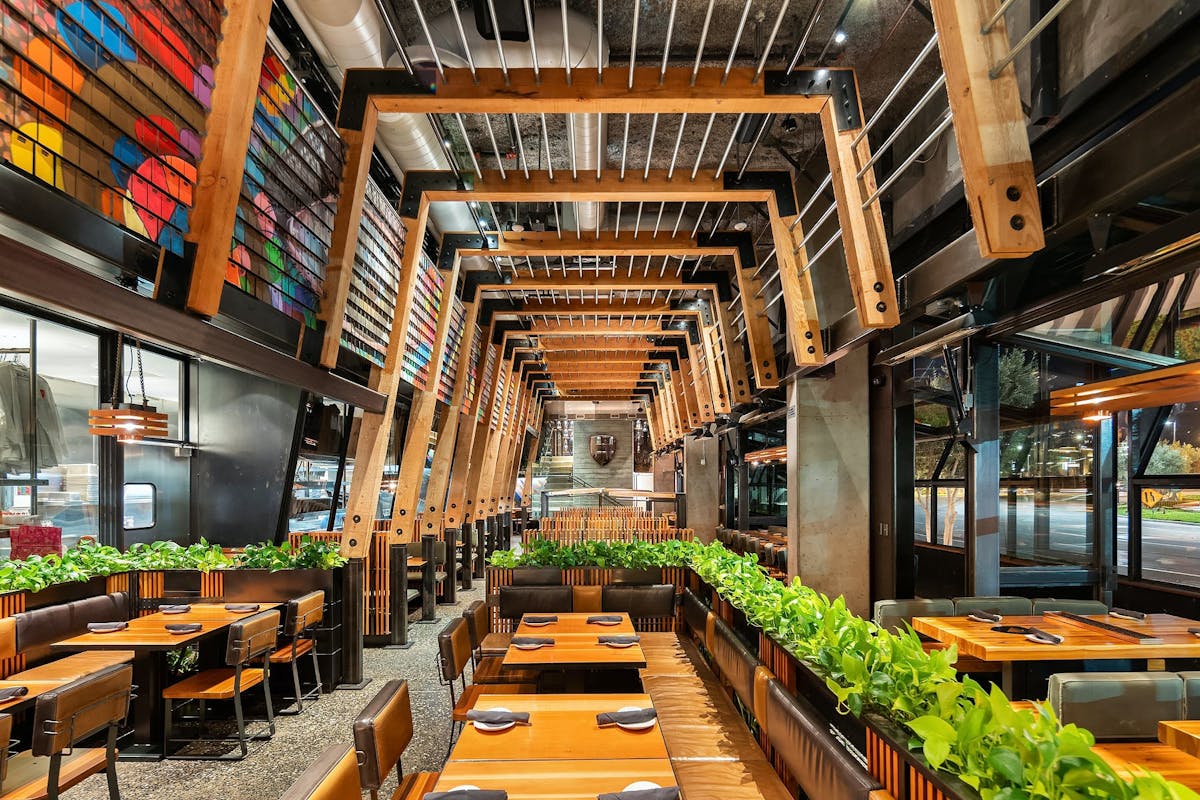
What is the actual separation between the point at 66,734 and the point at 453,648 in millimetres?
1877

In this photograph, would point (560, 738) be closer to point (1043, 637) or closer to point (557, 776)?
point (557, 776)

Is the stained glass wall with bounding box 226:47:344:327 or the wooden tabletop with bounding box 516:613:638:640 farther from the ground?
the stained glass wall with bounding box 226:47:344:327

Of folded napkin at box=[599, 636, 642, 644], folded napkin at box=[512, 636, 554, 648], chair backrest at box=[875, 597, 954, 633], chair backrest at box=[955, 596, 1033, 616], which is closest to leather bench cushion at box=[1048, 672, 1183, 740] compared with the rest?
chair backrest at box=[875, 597, 954, 633]

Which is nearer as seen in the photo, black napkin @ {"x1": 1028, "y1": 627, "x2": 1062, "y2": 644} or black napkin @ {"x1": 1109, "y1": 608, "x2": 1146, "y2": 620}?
black napkin @ {"x1": 1028, "y1": 627, "x2": 1062, "y2": 644}

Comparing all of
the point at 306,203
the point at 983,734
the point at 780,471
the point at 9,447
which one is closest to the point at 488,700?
the point at 983,734

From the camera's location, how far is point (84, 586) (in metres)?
5.70

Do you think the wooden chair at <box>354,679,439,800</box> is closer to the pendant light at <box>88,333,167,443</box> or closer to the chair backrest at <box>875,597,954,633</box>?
the chair backrest at <box>875,597,954,633</box>

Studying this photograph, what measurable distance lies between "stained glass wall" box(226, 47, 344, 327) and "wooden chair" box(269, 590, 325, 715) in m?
2.25

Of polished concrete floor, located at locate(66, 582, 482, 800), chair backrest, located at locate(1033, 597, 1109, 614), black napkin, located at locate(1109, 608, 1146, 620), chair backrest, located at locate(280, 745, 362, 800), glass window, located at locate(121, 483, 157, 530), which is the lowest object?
polished concrete floor, located at locate(66, 582, 482, 800)

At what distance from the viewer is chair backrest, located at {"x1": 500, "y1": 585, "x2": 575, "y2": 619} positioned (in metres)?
6.58

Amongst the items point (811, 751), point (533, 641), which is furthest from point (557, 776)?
point (533, 641)

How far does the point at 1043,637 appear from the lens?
14.5ft

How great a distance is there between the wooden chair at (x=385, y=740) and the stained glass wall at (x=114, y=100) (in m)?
2.34

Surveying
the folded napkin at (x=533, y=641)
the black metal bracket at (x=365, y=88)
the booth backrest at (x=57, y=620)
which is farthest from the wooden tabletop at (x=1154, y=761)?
the booth backrest at (x=57, y=620)
